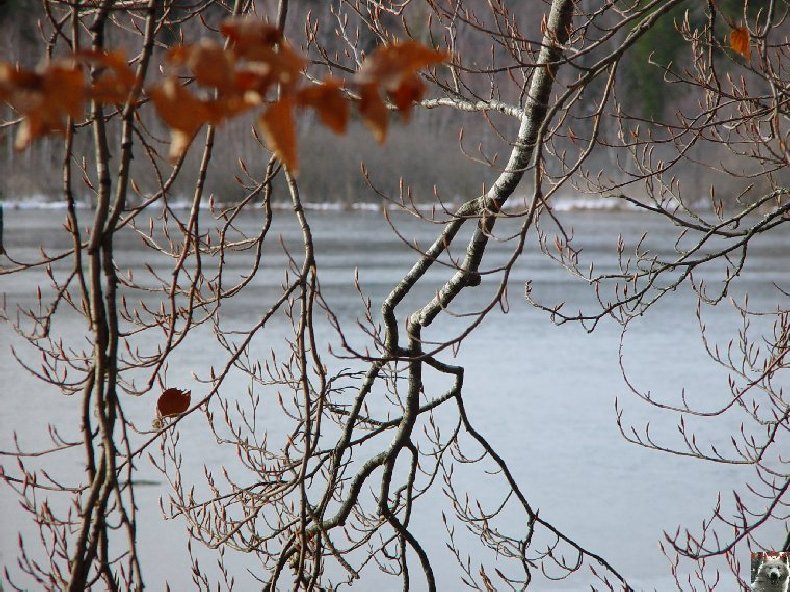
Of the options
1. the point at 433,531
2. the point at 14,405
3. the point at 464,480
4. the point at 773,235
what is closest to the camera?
the point at 433,531

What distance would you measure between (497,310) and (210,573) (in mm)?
5661

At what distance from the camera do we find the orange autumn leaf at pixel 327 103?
2.60 feet

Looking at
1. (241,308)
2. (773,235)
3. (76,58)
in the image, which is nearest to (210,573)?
(76,58)

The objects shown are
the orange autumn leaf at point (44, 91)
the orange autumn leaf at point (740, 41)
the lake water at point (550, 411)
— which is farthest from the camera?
the lake water at point (550, 411)

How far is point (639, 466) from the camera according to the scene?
5645 millimetres

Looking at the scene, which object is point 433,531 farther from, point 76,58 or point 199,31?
point 199,31

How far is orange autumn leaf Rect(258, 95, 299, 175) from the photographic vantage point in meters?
0.79

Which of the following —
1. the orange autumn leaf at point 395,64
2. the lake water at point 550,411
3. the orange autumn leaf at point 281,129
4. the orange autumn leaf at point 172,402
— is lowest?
the lake water at point 550,411

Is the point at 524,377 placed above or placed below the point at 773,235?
below

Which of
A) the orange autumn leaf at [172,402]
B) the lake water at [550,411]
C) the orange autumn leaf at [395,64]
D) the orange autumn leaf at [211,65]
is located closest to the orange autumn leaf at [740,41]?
the orange autumn leaf at [172,402]

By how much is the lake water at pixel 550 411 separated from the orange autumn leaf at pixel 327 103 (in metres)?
3.78

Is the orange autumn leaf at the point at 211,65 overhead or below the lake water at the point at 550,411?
overhead

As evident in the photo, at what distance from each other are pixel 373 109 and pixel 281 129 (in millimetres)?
76

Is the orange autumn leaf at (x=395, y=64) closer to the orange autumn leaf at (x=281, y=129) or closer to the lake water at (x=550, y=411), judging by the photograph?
the orange autumn leaf at (x=281, y=129)
